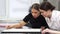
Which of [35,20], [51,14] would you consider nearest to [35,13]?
[35,20]

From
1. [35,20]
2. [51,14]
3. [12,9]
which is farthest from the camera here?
[12,9]

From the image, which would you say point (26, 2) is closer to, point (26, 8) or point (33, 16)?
point (26, 8)

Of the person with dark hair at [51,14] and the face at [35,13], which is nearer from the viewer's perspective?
the person with dark hair at [51,14]

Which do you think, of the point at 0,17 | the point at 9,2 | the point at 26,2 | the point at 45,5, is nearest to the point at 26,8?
the point at 26,2

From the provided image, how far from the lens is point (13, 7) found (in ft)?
9.45

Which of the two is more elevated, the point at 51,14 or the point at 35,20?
the point at 51,14

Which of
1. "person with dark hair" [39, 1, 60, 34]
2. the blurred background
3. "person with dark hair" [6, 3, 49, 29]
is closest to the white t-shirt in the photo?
"person with dark hair" [39, 1, 60, 34]

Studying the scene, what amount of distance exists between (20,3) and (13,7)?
0.48 ft

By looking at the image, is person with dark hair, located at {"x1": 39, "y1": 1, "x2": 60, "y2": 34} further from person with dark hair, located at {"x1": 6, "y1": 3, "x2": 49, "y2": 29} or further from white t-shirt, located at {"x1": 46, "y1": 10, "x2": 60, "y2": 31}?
person with dark hair, located at {"x1": 6, "y1": 3, "x2": 49, "y2": 29}

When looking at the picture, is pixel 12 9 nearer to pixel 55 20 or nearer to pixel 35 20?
pixel 35 20

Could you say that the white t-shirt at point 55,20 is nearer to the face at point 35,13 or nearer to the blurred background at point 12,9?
the face at point 35,13

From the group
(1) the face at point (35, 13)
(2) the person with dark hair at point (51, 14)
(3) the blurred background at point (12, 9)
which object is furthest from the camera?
(3) the blurred background at point (12, 9)

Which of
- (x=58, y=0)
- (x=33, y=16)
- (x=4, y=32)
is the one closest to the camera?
(x=4, y=32)

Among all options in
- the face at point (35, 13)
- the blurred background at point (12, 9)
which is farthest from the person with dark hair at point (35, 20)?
the blurred background at point (12, 9)
